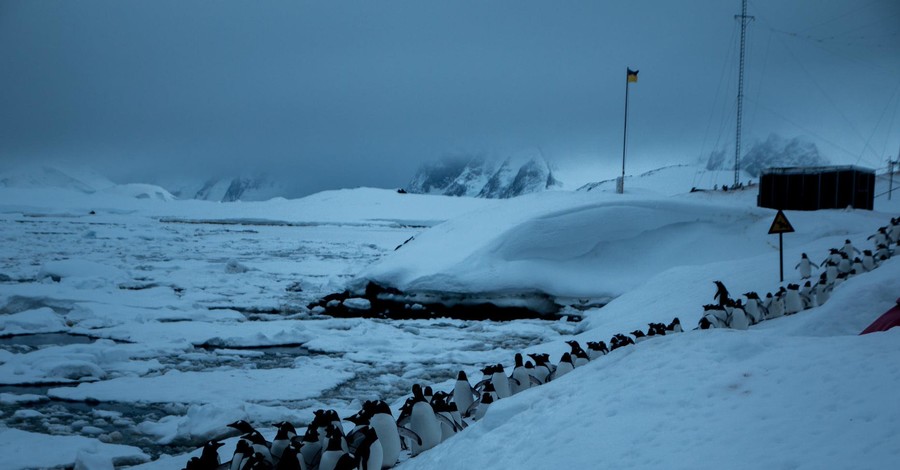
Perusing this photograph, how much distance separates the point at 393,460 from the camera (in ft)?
15.5

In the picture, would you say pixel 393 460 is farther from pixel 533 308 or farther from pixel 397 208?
pixel 397 208

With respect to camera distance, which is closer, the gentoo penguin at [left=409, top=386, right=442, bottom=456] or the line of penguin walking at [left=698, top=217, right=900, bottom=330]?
the gentoo penguin at [left=409, top=386, right=442, bottom=456]

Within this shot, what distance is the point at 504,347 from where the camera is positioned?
10.8 meters

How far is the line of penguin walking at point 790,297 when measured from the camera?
332 inches

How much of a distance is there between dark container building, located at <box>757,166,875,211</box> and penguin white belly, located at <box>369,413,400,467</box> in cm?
2288

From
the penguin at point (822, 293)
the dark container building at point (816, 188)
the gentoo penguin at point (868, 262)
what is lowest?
the penguin at point (822, 293)

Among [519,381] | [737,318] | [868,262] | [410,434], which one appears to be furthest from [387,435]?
[868,262]

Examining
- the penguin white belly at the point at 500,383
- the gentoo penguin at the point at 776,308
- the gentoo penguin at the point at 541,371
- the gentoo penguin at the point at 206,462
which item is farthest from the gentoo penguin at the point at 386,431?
the gentoo penguin at the point at 776,308

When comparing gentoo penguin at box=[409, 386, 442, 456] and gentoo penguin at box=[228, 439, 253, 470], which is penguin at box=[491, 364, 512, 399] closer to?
gentoo penguin at box=[409, 386, 442, 456]

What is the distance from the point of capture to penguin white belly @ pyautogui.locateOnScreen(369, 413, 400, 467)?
4.62 metres

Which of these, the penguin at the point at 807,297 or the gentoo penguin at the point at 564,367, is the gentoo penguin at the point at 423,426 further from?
the penguin at the point at 807,297

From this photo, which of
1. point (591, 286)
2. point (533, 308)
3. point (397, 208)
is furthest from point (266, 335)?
point (397, 208)

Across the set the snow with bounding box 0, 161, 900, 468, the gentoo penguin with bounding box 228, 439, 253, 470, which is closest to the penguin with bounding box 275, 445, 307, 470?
the gentoo penguin with bounding box 228, 439, 253, 470

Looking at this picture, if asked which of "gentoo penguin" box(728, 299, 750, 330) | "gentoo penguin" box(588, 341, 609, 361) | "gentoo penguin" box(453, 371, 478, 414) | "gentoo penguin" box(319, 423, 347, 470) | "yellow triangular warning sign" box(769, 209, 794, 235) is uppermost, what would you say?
"yellow triangular warning sign" box(769, 209, 794, 235)
